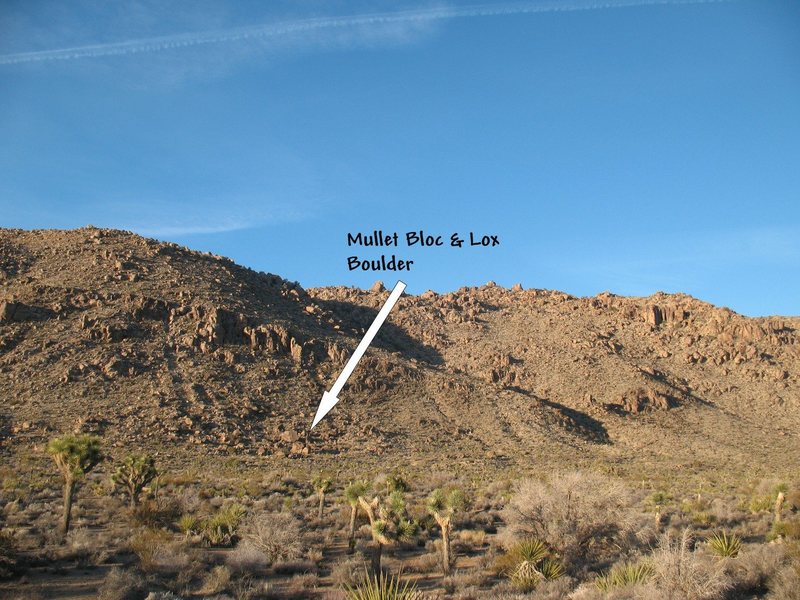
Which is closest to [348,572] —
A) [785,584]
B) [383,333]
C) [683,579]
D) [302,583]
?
[302,583]

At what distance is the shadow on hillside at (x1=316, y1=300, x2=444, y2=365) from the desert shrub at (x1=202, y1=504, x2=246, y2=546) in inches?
1992

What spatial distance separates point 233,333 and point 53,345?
1379 cm

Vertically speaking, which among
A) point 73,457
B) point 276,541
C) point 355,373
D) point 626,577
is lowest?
point 626,577

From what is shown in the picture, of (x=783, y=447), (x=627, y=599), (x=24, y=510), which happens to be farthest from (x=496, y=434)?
(x=627, y=599)

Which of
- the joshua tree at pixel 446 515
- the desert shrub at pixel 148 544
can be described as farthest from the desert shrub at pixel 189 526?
the joshua tree at pixel 446 515

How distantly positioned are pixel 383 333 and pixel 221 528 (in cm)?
5781

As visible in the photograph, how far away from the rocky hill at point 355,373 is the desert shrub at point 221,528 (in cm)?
2195

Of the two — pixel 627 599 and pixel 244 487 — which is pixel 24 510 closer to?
pixel 244 487

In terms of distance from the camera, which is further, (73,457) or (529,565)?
(73,457)

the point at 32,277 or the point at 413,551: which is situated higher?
the point at 32,277

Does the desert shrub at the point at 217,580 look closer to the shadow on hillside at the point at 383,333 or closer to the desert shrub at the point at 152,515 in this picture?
the desert shrub at the point at 152,515

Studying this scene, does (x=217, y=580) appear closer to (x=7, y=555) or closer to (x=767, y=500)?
(x=7, y=555)

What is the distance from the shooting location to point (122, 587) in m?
12.0

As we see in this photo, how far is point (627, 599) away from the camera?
11562 millimetres
